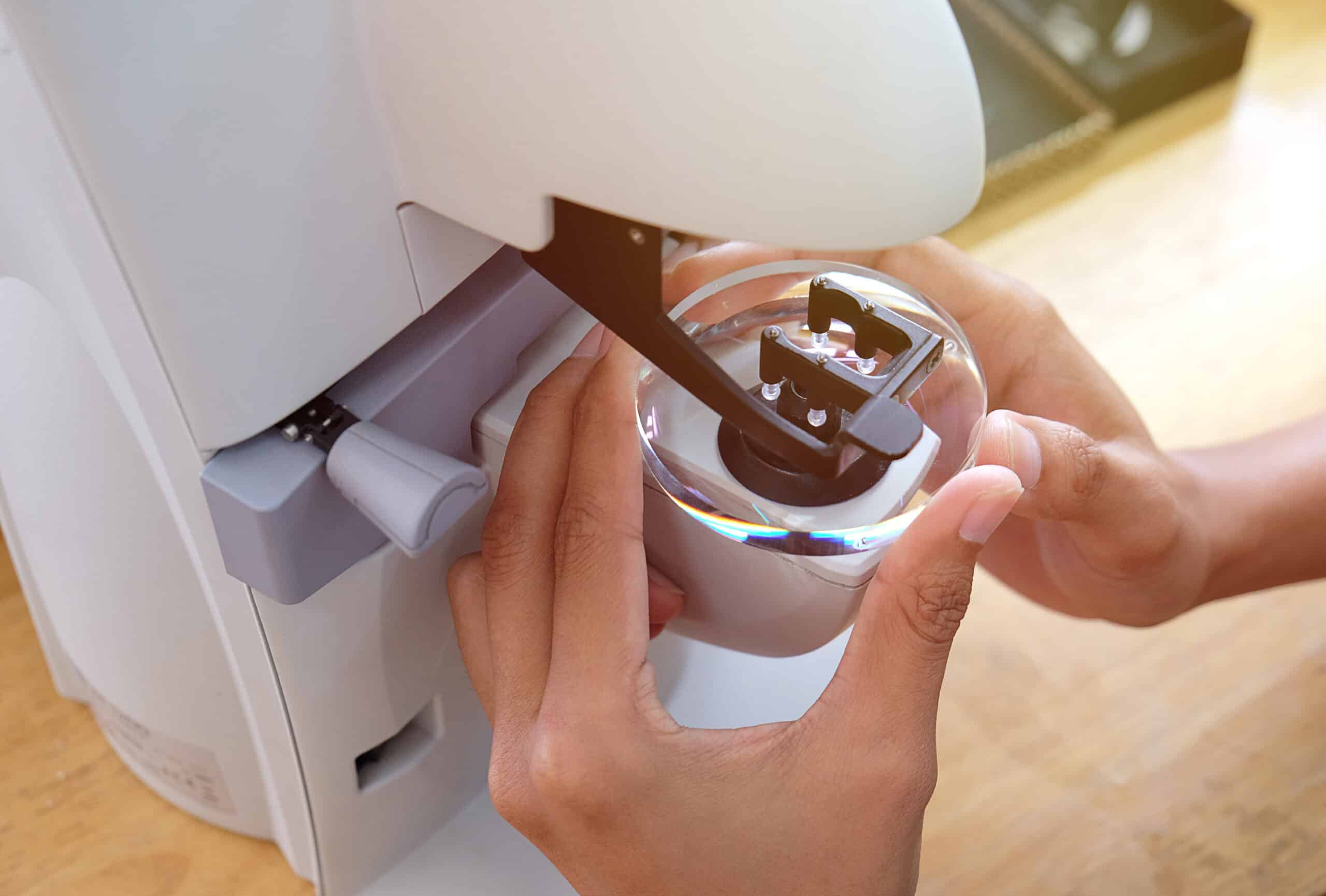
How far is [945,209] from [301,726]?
0.28m

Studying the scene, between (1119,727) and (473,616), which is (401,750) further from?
(1119,727)

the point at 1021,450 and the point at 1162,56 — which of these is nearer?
the point at 1021,450

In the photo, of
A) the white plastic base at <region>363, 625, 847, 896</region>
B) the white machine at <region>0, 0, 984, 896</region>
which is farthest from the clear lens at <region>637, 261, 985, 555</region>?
the white plastic base at <region>363, 625, 847, 896</region>

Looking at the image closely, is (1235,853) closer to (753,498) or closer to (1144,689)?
(1144,689)

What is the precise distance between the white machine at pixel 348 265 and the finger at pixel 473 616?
0.05 feet

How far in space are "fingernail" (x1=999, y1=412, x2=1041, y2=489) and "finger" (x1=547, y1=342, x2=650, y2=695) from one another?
4.9 inches

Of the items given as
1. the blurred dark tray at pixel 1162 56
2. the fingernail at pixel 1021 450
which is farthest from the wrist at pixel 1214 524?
the blurred dark tray at pixel 1162 56

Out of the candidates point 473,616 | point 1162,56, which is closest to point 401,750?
point 473,616

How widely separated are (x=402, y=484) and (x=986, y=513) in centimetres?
16

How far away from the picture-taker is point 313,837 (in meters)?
0.46

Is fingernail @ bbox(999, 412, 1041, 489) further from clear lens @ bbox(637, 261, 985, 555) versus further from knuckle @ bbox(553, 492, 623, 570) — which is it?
Answer: knuckle @ bbox(553, 492, 623, 570)

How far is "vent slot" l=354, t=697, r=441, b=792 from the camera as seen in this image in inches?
18.2

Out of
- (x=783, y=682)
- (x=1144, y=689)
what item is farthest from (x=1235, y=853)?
(x=783, y=682)

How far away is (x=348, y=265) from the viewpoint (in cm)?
31
